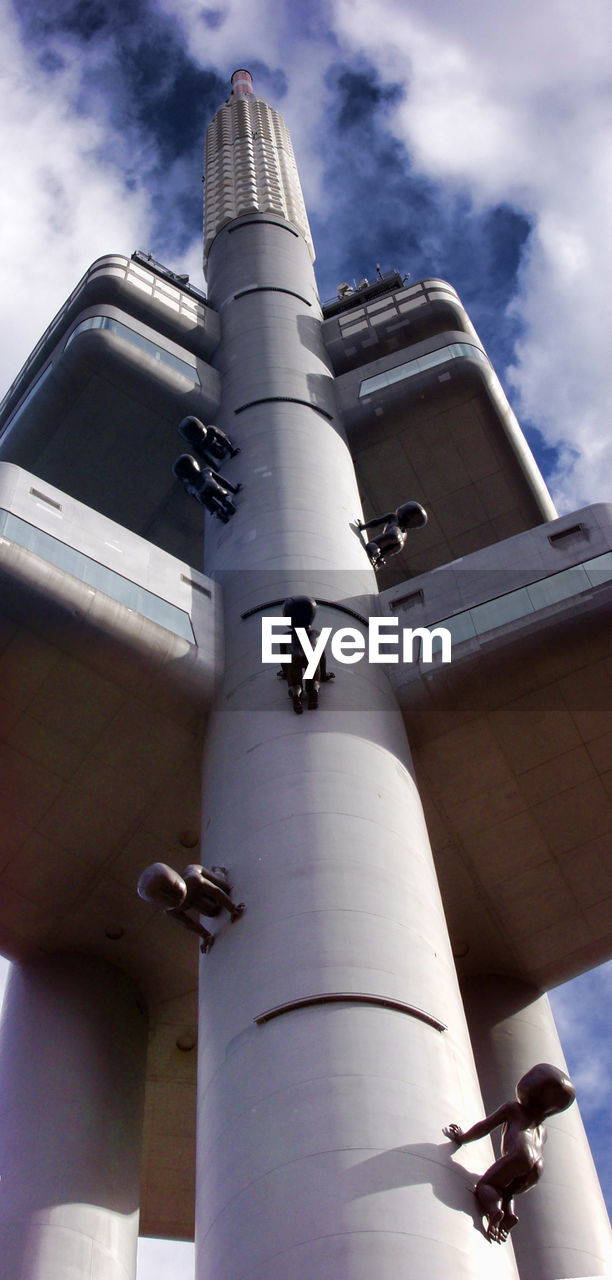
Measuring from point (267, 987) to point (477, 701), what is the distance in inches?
304

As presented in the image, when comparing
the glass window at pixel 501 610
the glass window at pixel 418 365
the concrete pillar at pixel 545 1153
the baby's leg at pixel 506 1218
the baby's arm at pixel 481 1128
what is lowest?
the baby's leg at pixel 506 1218

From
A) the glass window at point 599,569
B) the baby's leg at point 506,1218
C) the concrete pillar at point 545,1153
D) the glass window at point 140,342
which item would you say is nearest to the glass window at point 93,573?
the glass window at point 599,569

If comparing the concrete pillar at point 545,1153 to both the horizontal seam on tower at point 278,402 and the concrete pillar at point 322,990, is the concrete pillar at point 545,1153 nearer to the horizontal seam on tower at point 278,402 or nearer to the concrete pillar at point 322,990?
the concrete pillar at point 322,990

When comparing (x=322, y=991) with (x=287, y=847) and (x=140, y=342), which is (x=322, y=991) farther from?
(x=140, y=342)

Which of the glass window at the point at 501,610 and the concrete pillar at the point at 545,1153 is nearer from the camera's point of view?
the concrete pillar at the point at 545,1153

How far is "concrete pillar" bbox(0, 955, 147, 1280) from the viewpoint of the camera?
17.4 m

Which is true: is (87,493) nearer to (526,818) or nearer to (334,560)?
(334,560)

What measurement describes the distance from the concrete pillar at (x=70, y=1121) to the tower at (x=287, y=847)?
61mm

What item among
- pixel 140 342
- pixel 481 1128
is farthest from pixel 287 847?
pixel 140 342

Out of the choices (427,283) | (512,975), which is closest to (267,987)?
(512,975)

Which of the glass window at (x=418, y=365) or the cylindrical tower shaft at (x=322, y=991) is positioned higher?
the glass window at (x=418, y=365)

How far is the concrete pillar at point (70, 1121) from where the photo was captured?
685 inches

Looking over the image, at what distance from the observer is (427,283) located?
1366 inches

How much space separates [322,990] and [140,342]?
2147 centimetres
